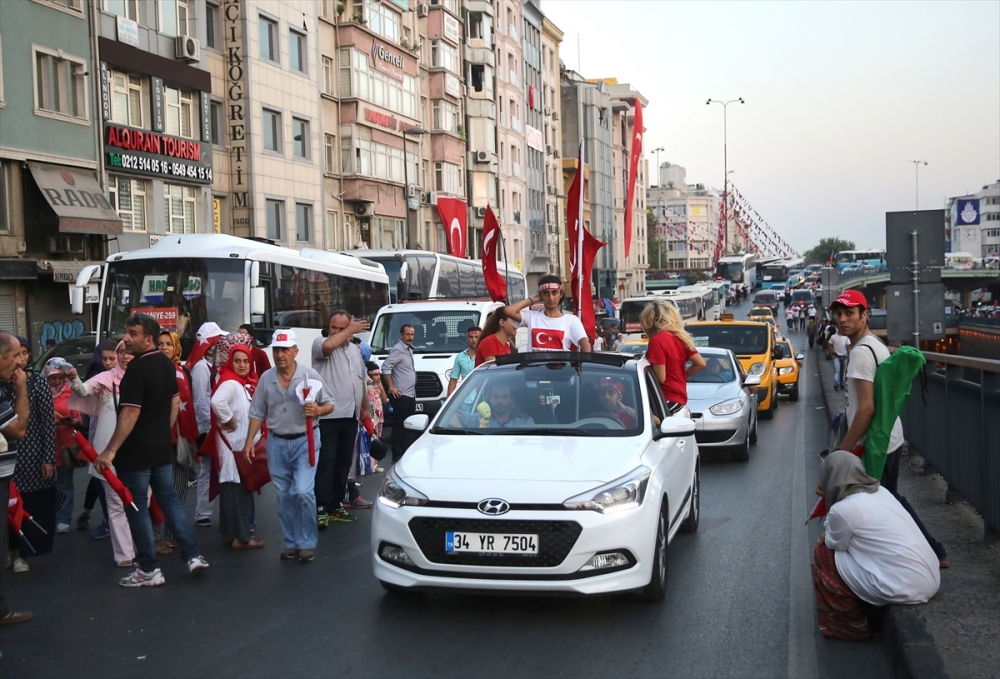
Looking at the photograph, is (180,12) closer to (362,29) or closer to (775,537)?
(362,29)

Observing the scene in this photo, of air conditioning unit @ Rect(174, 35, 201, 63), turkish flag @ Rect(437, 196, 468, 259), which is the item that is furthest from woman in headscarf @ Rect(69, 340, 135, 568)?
turkish flag @ Rect(437, 196, 468, 259)

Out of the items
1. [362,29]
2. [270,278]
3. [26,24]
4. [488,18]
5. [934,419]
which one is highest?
[488,18]

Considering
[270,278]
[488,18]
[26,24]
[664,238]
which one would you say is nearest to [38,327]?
[26,24]

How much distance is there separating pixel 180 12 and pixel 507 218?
122ft

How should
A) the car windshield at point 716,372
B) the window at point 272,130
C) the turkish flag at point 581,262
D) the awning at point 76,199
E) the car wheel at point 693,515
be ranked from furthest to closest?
the window at point 272,130 < the awning at point 76,199 < the car windshield at point 716,372 < the turkish flag at point 581,262 < the car wheel at point 693,515

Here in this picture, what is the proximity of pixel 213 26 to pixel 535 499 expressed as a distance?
34999 mm

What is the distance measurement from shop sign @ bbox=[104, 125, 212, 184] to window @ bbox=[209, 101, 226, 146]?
222cm

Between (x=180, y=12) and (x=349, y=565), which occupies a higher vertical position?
(x=180, y=12)

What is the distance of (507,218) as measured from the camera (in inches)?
2808

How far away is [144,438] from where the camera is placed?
306 inches

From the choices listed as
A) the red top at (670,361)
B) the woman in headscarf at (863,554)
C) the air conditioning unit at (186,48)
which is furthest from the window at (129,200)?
the woman in headscarf at (863,554)

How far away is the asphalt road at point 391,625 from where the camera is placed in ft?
19.7

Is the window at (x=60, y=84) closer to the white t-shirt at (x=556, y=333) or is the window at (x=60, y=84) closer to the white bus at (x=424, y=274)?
the white bus at (x=424, y=274)

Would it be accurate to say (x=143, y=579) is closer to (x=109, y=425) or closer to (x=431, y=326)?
(x=109, y=425)
